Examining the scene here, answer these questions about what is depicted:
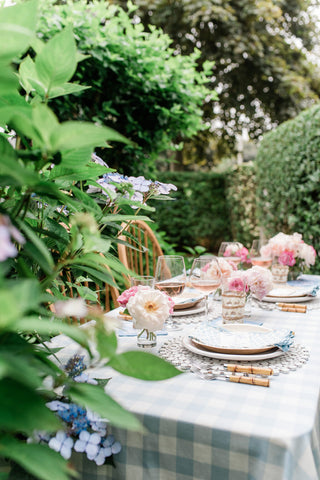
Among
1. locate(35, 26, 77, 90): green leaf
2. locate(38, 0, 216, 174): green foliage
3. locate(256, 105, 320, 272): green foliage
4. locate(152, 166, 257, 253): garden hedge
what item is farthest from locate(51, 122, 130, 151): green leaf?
locate(152, 166, 257, 253): garden hedge

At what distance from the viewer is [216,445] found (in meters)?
0.68

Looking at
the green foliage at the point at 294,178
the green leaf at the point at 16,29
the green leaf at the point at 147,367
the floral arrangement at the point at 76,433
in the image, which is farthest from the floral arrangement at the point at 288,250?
the green foliage at the point at 294,178

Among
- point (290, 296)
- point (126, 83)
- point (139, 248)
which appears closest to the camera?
point (290, 296)

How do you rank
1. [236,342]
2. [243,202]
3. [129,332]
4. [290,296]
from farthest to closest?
[243,202] → [290,296] → [129,332] → [236,342]

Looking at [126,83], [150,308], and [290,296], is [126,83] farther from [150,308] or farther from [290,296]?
[150,308]

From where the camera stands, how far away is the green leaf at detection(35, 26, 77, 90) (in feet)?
1.60

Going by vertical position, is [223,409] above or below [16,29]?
below

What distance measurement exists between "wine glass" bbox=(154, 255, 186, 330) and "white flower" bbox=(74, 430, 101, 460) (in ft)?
1.90

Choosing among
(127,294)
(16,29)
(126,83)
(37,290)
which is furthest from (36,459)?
(126,83)

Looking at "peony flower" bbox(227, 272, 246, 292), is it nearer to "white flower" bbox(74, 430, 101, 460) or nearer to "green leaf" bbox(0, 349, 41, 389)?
"white flower" bbox(74, 430, 101, 460)

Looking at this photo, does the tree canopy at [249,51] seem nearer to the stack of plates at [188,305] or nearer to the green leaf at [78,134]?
the stack of plates at [188,305]

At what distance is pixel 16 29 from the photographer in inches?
15.4

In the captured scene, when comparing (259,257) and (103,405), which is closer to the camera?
(103,405)

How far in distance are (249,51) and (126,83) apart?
16.3 feet
